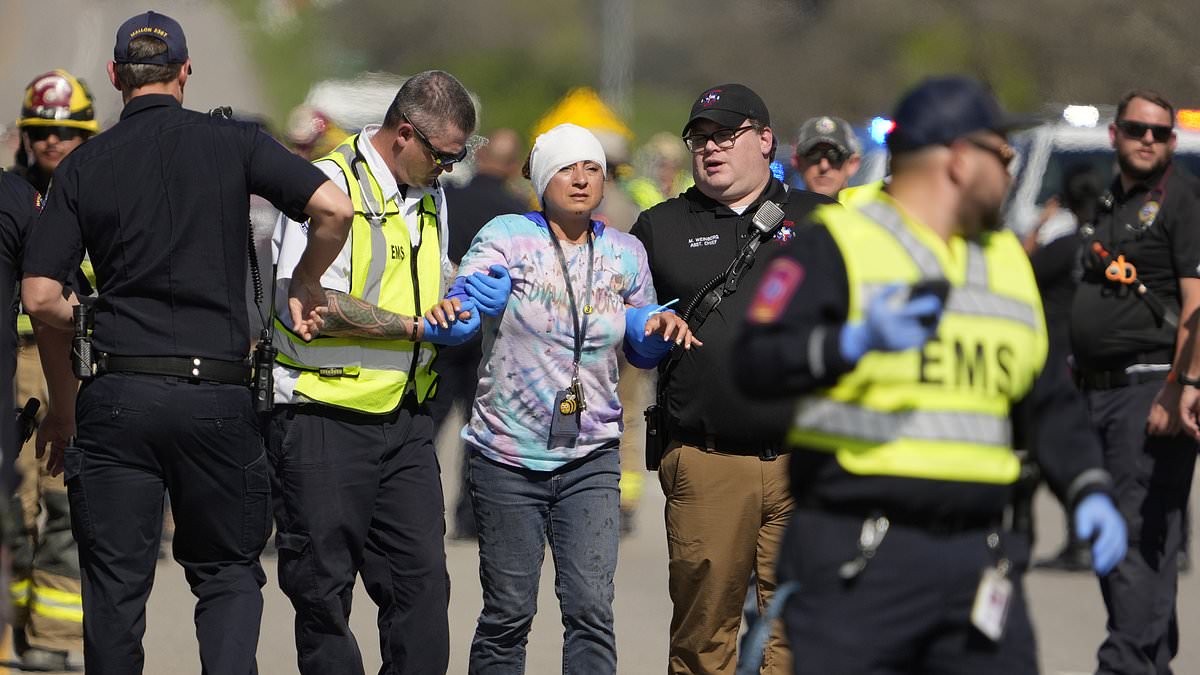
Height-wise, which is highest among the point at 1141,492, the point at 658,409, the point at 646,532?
the point at 658,409

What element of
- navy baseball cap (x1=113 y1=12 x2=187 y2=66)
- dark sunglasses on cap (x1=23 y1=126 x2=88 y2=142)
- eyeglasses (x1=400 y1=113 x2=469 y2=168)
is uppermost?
navy baseball cap (x1=113 y1=12 x2=187 y2=66)

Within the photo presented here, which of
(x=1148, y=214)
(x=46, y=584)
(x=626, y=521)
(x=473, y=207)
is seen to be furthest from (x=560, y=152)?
(x=626, y=521)

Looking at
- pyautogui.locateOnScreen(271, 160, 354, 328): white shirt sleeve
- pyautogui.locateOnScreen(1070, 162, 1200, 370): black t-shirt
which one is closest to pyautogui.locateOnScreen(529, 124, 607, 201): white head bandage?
pyautogui.locateOnScreen(271, 160, 354, 328): white shirt sleeve

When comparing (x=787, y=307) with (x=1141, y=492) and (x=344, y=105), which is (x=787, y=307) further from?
(x=344, y=105)

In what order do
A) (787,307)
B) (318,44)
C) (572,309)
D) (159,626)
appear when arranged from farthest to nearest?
(318,44), (159,626), (572,309), (787,307)

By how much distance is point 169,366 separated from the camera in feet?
17.7

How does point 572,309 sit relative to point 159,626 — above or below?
above

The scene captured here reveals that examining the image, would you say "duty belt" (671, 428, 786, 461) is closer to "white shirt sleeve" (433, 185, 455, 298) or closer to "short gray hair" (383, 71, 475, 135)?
"white shirt sleeve" (433, 185, 455, 298)

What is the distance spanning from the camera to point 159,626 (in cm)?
806

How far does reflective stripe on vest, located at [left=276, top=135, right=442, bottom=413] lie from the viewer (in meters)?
5.79

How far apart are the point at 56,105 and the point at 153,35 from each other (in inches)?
72.9

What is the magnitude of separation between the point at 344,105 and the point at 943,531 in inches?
905

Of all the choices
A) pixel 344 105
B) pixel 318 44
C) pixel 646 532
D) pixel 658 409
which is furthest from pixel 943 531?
pixel 318 44

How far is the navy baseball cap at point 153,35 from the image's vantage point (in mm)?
5539
